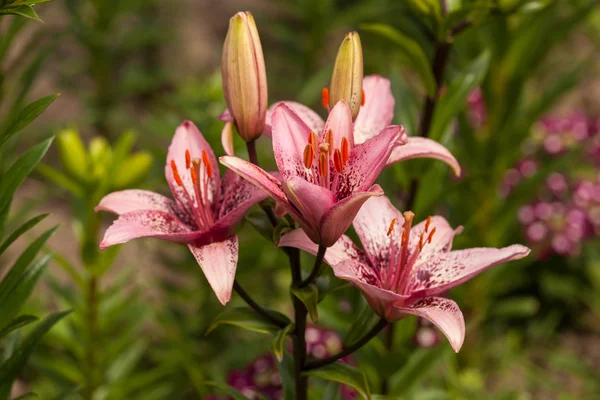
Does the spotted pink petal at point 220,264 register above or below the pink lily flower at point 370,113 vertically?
below

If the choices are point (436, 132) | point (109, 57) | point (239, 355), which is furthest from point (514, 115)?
point (109, 57)

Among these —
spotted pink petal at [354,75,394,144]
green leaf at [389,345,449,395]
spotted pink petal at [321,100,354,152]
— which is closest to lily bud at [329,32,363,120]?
spotted pink petal at [321,100,354,152]

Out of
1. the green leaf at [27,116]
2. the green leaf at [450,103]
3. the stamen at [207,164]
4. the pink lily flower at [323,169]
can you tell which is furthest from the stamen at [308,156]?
the green leaf at [450,103]

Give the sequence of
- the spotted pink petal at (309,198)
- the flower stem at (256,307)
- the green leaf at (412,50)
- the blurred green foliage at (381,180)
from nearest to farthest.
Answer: the spotted pink petal at (309,198) → the flower stem at (256,307) → the green leaf at (412,50) → the blurred green foliage at (381,180)

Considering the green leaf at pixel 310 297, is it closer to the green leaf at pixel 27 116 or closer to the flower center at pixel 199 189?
the flower center at pixel 199 189

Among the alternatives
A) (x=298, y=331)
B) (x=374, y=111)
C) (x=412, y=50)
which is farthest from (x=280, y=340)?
(x=412, y=50)

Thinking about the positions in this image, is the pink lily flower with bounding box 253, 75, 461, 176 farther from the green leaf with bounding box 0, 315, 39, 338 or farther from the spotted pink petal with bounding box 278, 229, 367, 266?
the green leaf with bounding box 0, 315, 39, 338

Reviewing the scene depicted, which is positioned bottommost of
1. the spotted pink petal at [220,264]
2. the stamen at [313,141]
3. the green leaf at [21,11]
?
the spotted pink petal at [220,264]
